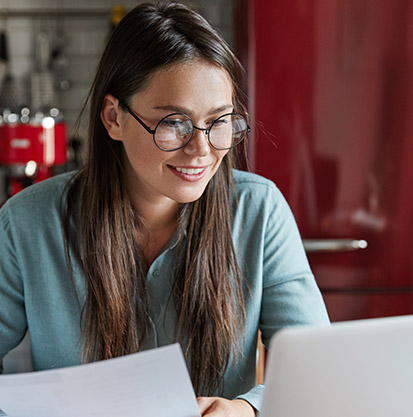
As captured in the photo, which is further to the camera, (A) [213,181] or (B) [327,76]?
(B) [327,76]

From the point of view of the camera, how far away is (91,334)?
127 centimetres

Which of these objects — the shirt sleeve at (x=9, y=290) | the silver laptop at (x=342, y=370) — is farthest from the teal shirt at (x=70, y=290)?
the silver laptop at (x=342, y=370)

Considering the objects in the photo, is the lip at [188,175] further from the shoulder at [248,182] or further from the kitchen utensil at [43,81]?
the kitchen utensil at [43,81]

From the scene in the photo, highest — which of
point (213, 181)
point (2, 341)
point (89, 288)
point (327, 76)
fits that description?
point (327, 76)

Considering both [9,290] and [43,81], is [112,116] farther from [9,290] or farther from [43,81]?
[43,81]

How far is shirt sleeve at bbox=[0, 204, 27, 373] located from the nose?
1.32ft

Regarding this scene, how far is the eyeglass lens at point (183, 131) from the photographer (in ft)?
3.78

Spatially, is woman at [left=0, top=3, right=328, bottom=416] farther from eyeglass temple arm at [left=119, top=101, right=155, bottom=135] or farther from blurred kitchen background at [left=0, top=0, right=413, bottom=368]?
blurred kitchen background at [left=0, top=0, right=413, bottom=368]

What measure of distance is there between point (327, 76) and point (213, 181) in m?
0.91

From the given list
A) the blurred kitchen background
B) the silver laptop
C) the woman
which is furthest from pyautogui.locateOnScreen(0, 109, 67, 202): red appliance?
the silver laptop

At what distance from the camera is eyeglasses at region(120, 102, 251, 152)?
115 centimetres

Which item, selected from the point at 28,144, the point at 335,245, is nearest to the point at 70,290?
the point at 335,245

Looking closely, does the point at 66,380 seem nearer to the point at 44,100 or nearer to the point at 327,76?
the point at 327,76

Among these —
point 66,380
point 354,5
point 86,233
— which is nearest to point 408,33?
point 354,5
